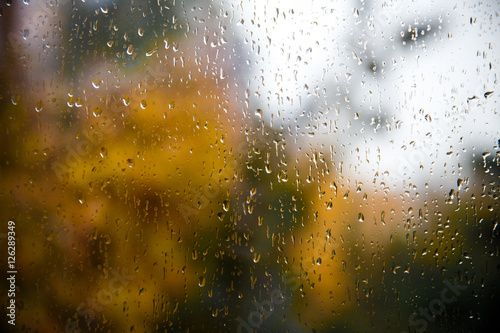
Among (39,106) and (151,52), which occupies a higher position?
(151,52)

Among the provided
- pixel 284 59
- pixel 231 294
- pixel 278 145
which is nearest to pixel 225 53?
pixel 284 59

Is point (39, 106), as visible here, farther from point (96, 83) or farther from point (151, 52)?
point (151, 52)

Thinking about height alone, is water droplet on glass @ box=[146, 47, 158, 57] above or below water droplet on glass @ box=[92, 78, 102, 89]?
above

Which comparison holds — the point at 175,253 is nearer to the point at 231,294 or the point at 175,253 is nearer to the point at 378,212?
the point at 231,294
